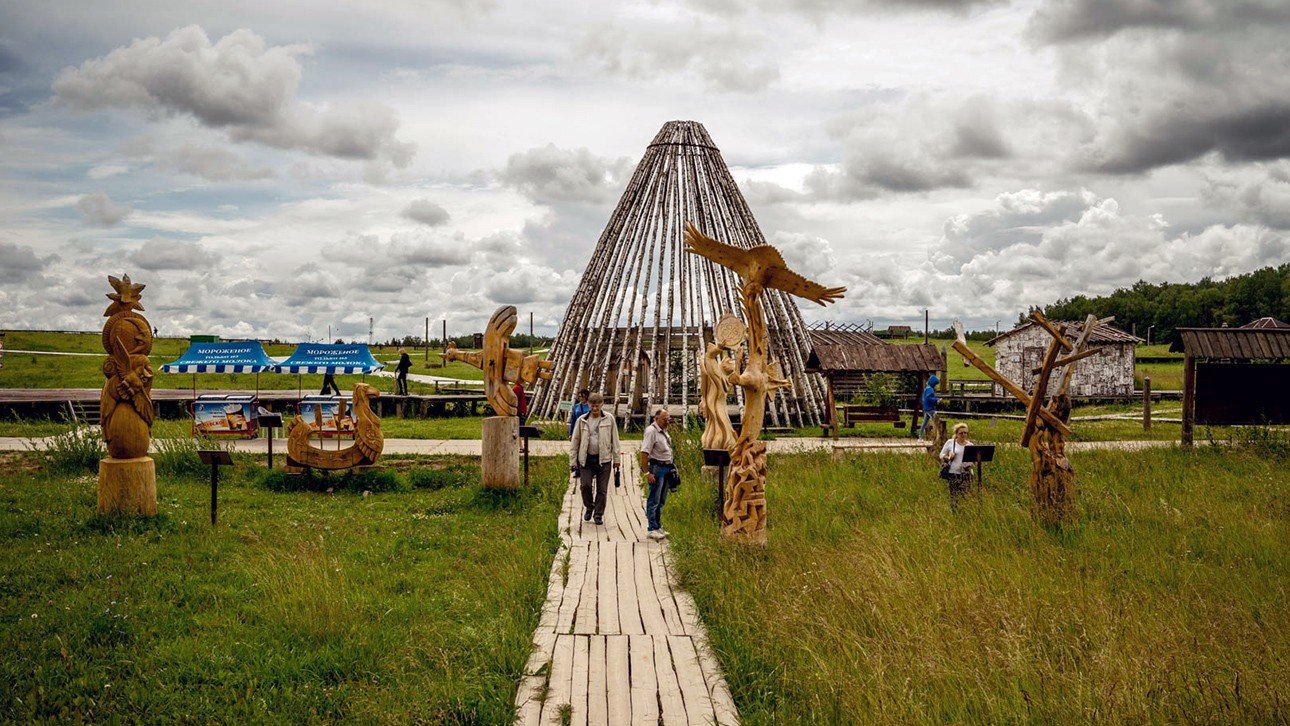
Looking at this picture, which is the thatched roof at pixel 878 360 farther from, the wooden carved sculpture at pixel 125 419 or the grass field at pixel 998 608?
the wooden carved sculpture at pixel 125 419

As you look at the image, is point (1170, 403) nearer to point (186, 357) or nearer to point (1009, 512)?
point (1009, 512)

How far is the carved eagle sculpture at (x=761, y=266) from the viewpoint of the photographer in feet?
23.8

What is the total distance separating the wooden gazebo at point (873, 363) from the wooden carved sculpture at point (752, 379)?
9.49m

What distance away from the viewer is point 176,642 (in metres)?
5.19

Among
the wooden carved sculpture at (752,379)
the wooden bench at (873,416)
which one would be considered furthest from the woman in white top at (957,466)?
the wooden bench at (873,416)

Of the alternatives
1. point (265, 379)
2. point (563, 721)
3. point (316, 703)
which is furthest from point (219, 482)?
point (265, 379)

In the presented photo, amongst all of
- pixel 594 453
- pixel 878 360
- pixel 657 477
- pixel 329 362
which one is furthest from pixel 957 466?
pixel 329 362

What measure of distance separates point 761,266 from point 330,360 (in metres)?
12.8

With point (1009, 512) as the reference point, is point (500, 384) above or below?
above

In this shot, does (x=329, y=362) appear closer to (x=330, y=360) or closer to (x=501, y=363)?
(x=330, y=360)

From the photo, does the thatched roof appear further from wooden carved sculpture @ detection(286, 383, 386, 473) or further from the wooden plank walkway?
the wooden plank walkway

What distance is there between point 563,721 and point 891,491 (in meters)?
6.80

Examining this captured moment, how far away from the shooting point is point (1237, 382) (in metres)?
14.2

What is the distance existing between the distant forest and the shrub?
49150 mm
